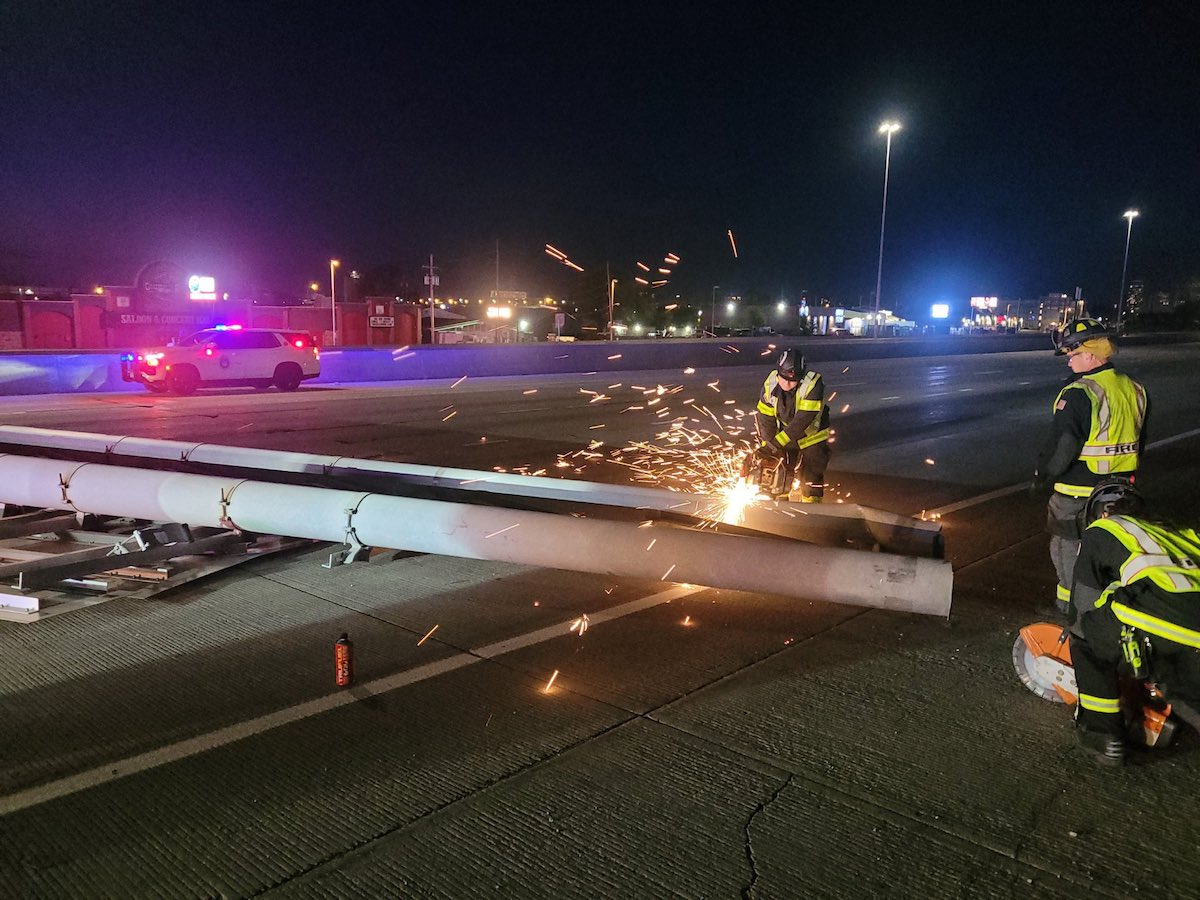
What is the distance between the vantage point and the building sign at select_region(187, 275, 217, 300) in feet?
170

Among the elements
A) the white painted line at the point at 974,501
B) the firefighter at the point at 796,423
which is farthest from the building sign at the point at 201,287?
the firefighter at the point at 796,423

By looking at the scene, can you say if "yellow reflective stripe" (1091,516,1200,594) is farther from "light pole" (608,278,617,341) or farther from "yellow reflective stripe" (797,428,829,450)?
"light pole" (608,278,617,341)

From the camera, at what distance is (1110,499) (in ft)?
14.3

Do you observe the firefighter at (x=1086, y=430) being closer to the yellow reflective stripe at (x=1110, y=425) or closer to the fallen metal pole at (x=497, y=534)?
the yellow reflective stripe at (x=1110, y=425)

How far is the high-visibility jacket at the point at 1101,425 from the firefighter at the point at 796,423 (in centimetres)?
269

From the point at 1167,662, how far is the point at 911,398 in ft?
63.5

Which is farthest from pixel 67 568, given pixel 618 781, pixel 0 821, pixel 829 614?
pixel 829 614

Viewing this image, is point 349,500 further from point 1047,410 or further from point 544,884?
point 1047,410

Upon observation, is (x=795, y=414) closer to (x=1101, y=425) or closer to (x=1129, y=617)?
(x=1101, y=425)

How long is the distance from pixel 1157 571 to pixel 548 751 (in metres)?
2.60

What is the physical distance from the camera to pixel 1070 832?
132 inches

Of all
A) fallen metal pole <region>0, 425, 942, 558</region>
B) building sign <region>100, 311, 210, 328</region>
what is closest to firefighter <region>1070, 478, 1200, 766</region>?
fallen metal pole <region>0, 425, 942, 558</region>

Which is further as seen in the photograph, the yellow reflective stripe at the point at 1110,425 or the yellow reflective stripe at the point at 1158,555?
the yellow reflective stripe at the point at 1110,425

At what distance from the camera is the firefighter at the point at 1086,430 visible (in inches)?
198
